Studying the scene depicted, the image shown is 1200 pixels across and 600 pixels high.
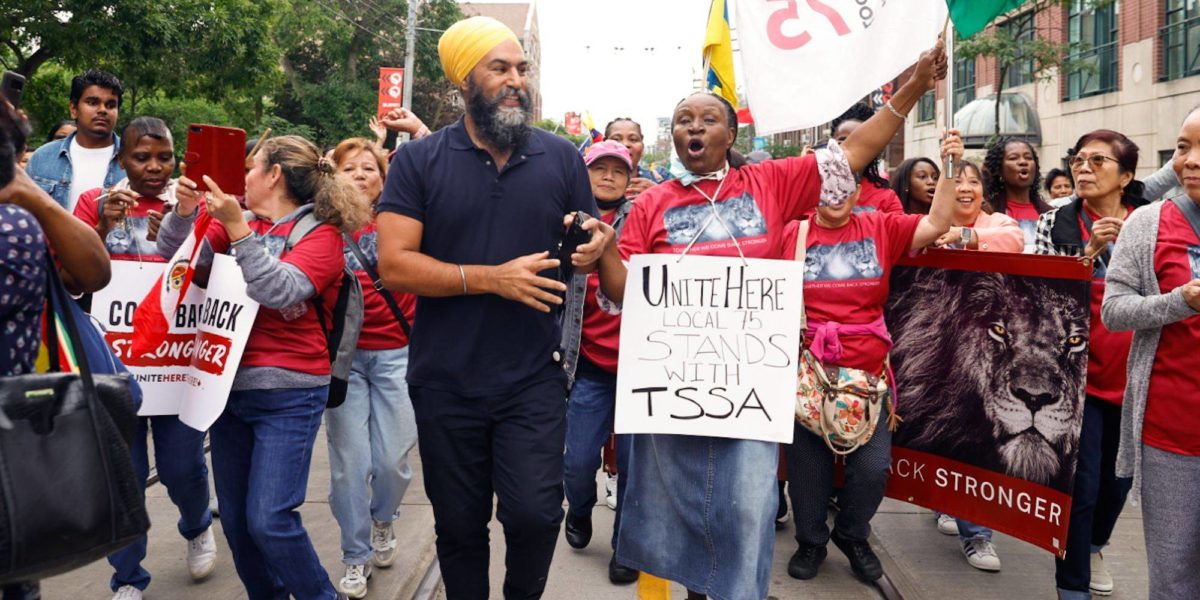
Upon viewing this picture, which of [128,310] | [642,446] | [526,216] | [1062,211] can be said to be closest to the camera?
[526,216]

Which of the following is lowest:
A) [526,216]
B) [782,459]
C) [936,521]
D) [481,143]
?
[936,521]

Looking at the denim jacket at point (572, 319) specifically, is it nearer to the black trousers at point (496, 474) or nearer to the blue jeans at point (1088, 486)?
the black trousers at point (496, 474)

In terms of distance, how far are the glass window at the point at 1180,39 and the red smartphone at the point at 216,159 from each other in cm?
2094

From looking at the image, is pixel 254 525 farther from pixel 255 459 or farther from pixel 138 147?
pixel 138 147

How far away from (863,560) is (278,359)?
9.44ft

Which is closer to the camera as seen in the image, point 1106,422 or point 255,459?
point 255,459

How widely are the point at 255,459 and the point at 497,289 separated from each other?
1296mm

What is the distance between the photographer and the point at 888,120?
12.4 ft

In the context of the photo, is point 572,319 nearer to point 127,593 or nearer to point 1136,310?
point 1136,310

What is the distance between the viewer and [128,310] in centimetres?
452

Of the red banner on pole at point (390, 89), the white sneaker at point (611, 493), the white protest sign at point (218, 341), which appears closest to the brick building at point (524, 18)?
the red banner on pole at point (390, 89)

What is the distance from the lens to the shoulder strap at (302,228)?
13.4 feet

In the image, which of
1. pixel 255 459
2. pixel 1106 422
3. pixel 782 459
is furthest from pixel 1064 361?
pixel 255 459

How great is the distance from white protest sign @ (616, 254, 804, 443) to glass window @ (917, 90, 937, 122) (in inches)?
1220
